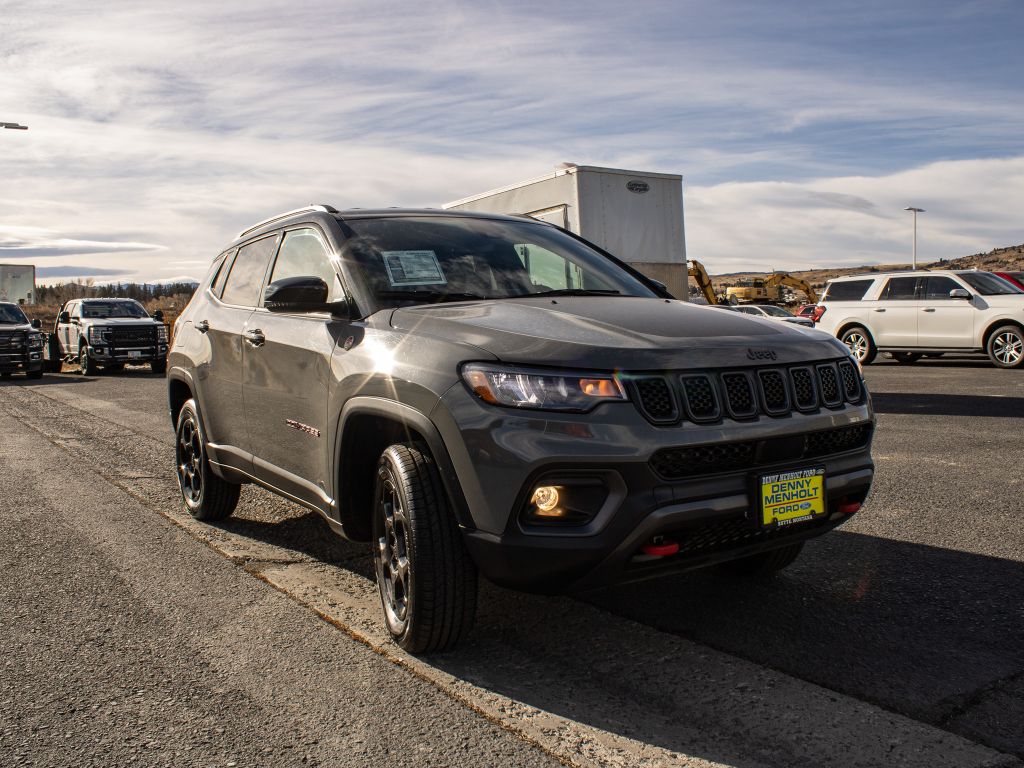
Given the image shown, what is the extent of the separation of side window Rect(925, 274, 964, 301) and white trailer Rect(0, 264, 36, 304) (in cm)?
4050

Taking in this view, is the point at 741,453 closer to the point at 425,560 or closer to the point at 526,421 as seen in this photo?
the point at 526,421

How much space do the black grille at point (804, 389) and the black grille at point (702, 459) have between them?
33cm

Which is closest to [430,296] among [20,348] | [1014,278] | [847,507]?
[847,507]

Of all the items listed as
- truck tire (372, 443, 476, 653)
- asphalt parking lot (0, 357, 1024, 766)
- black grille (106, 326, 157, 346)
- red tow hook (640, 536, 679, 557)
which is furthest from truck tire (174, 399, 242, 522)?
black grille (106, 326, 157, 346)

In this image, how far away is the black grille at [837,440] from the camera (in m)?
3.48

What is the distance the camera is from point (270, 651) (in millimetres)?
3668

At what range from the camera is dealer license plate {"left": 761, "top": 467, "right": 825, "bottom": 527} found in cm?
326

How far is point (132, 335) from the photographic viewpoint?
A: 78.0 feet

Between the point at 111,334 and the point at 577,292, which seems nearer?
the point at 577,292

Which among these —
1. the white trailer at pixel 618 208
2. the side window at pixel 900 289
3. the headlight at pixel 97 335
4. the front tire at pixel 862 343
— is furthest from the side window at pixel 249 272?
the headlight at pixel 97 335

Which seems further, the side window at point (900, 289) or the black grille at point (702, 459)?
the side window at point (900, 289)

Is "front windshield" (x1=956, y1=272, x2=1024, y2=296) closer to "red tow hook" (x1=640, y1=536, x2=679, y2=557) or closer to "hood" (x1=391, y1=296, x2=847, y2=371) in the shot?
"hood" (x1=391, y1=296, x2=847, y2=371)

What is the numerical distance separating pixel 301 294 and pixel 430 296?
0.53 m

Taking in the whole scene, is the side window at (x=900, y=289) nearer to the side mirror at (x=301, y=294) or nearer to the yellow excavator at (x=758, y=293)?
the side mirror at (x=301, y=294)
